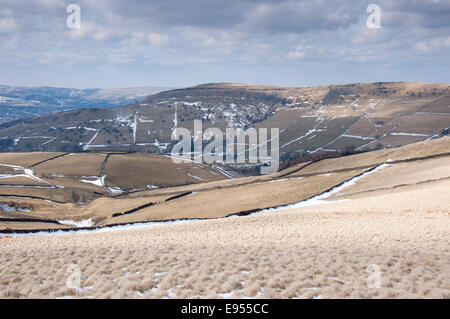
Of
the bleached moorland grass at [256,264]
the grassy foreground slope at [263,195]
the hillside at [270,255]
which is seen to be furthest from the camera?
the grassy foreground slope at [263,195]

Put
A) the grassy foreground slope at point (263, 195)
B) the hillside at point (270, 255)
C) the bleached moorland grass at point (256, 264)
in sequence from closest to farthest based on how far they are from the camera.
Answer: the bleached moorland grass at point (256, 264), the hillside at point (270, 255), the grassy foreground slope at point (263, 195)

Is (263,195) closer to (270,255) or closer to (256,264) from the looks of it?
(270,255)

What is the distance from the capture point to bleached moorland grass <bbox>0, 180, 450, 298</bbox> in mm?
13477

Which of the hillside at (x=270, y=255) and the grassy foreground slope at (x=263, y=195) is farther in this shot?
the grassy foreground slope at (x=263, y=195)

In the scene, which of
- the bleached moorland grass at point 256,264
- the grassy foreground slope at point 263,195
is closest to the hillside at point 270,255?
the bleached moorland grass at point 256,264

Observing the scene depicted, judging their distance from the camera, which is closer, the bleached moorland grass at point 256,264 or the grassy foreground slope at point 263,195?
the bleached moorland grass at point 256,264

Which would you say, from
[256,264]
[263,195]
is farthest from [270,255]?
[263,195]

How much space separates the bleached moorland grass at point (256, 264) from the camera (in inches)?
531

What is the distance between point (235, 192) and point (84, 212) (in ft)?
96.2

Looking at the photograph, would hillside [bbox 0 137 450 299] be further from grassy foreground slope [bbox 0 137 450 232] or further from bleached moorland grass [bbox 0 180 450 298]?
grassy foreground slope [bbox 0 137 450 232]

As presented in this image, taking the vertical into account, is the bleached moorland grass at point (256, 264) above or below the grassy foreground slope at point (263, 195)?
above

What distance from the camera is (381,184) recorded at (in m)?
50.0

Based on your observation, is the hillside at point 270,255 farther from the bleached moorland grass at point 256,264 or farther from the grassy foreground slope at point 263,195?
the grassy foreground slope at point 263,195

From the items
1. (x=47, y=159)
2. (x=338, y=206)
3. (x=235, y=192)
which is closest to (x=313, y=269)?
(x=338, y=206)
